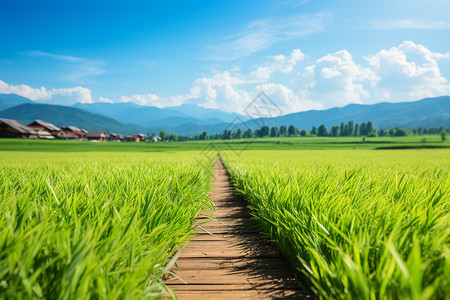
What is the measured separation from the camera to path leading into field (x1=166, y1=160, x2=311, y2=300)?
155 centimetres

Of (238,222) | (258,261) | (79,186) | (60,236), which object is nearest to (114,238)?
(60,236)

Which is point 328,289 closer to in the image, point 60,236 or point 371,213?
point 371,213

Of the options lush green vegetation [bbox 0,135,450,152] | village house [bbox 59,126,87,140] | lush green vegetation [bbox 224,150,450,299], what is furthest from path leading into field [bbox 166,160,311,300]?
village house [bbox 59,126,87,140]

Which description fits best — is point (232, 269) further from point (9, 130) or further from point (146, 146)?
point (9, 130)

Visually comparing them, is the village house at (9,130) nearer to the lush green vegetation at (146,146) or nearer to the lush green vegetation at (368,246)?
the lush green vegetation at (146,146)

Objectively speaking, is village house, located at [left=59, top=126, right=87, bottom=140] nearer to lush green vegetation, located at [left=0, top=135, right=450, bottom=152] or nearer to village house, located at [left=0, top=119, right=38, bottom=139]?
village house, located at [left=0, top=119, right=38, bottom=139]

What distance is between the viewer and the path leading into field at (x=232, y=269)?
61.1 inches

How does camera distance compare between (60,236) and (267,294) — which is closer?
(60,236)

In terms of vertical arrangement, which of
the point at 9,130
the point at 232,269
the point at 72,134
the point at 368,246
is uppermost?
the point at 9,130

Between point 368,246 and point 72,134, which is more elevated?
point 72,134

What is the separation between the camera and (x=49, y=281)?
1.09 m

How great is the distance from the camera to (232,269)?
188 centimetres

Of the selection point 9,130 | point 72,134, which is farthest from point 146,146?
point 72,134

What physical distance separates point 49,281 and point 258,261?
1.52 m
